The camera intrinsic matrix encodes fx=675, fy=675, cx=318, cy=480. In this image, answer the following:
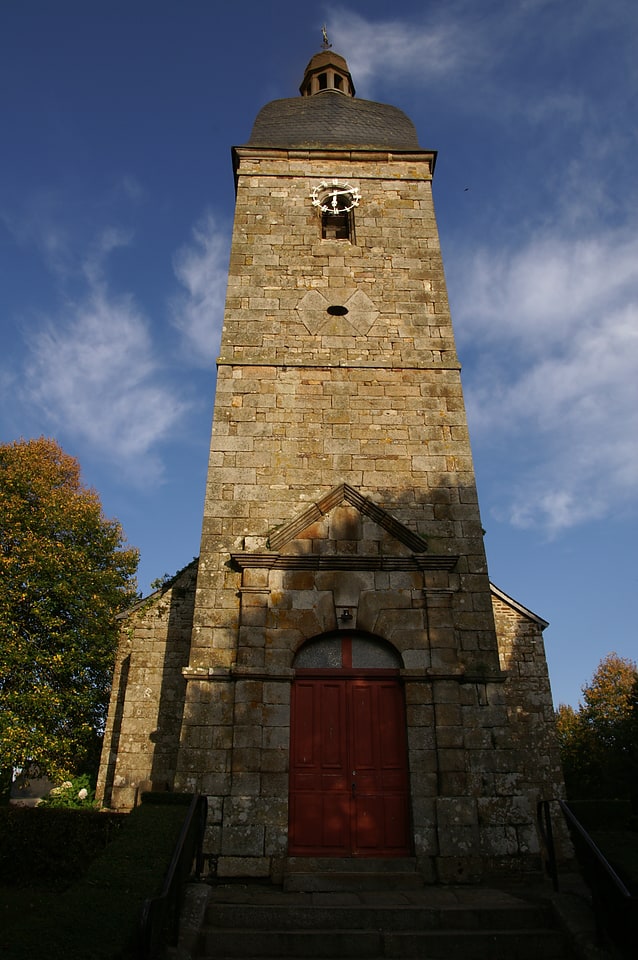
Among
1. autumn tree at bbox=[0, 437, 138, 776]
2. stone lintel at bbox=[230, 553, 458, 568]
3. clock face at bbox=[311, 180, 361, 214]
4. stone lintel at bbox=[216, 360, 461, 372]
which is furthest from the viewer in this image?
autumn tree at bbox=[0, 437, 138, 776]

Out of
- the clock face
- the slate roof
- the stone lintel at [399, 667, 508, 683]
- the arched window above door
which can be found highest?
the slate roof

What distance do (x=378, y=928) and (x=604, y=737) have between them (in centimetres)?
2555

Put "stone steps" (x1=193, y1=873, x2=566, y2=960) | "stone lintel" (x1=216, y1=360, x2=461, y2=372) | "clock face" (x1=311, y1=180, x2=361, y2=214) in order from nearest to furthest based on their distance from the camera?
"stone steps" (x1=193, y1=873, x2=566, y2=960) < "stone lintel" (x1=216, y1=360, x2=461, y2=372) < "clock face" (x1=311, y1=180, x2=361, y2=214)

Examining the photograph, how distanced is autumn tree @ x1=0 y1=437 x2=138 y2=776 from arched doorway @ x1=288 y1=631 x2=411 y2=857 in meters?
8.70

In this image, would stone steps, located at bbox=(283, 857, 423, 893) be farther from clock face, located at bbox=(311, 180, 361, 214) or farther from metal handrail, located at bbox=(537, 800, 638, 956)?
clock face, located at bbox=(311, 180, 361, 214)

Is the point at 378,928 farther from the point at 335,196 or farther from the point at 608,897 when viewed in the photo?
the point at 335,196

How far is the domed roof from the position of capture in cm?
1313

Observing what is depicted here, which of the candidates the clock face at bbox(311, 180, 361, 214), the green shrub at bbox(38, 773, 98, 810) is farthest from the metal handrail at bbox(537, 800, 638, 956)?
the green shrub at bbox(38, 773, 98, 810)

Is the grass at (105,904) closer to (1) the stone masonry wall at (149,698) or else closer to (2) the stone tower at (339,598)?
(2) the stone tower at (339,598)

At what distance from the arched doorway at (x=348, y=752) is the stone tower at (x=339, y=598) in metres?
0.02

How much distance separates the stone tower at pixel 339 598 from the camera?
7.21 m

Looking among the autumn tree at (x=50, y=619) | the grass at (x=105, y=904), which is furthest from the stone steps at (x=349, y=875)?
the autumn tree at (x=50, y=619)

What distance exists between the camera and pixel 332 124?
45.3 feet

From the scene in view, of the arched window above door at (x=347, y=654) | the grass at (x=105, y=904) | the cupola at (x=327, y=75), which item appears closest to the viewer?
the grass at (x=105, y=904)
